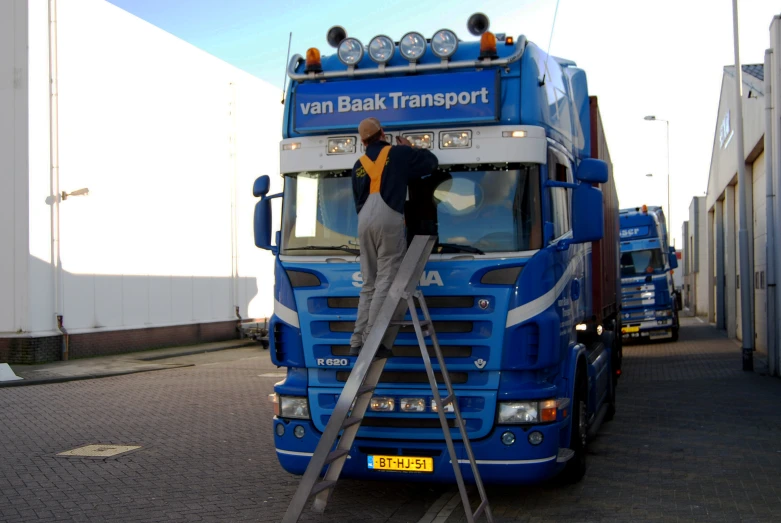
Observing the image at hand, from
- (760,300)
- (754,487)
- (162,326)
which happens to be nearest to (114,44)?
(162,326)

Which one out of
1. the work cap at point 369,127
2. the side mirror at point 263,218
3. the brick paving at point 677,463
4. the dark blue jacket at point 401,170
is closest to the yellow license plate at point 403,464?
the brick paving at point 677,463

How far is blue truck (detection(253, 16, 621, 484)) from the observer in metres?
6.36

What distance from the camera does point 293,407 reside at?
6781mm

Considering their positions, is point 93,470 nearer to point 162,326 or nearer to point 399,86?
point 399,86

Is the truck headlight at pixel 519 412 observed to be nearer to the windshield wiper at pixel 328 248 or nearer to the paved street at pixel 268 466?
the paved street at pixel 268 466

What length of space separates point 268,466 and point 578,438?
3.17 metres

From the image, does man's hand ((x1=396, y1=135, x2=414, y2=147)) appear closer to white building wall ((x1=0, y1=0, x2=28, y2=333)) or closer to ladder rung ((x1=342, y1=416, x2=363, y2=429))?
ladder rung ((x1=342, y1=416, x2=363, y2=429))

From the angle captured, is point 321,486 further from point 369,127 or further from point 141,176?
point 141,176

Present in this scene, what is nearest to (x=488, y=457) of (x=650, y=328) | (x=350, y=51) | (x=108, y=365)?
(x=350, y=51)

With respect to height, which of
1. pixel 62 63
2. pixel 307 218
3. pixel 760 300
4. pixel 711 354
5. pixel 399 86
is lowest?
pixel 711 354

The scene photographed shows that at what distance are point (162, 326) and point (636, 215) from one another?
14844mm

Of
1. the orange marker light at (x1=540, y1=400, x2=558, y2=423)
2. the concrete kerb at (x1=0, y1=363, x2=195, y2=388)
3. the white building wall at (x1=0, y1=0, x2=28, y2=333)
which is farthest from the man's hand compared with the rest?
the white building wall at (x1=0, y1=0, x2=28, y2=333)

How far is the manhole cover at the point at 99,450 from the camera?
31.1ft

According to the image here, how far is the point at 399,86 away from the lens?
6887 millimetres
